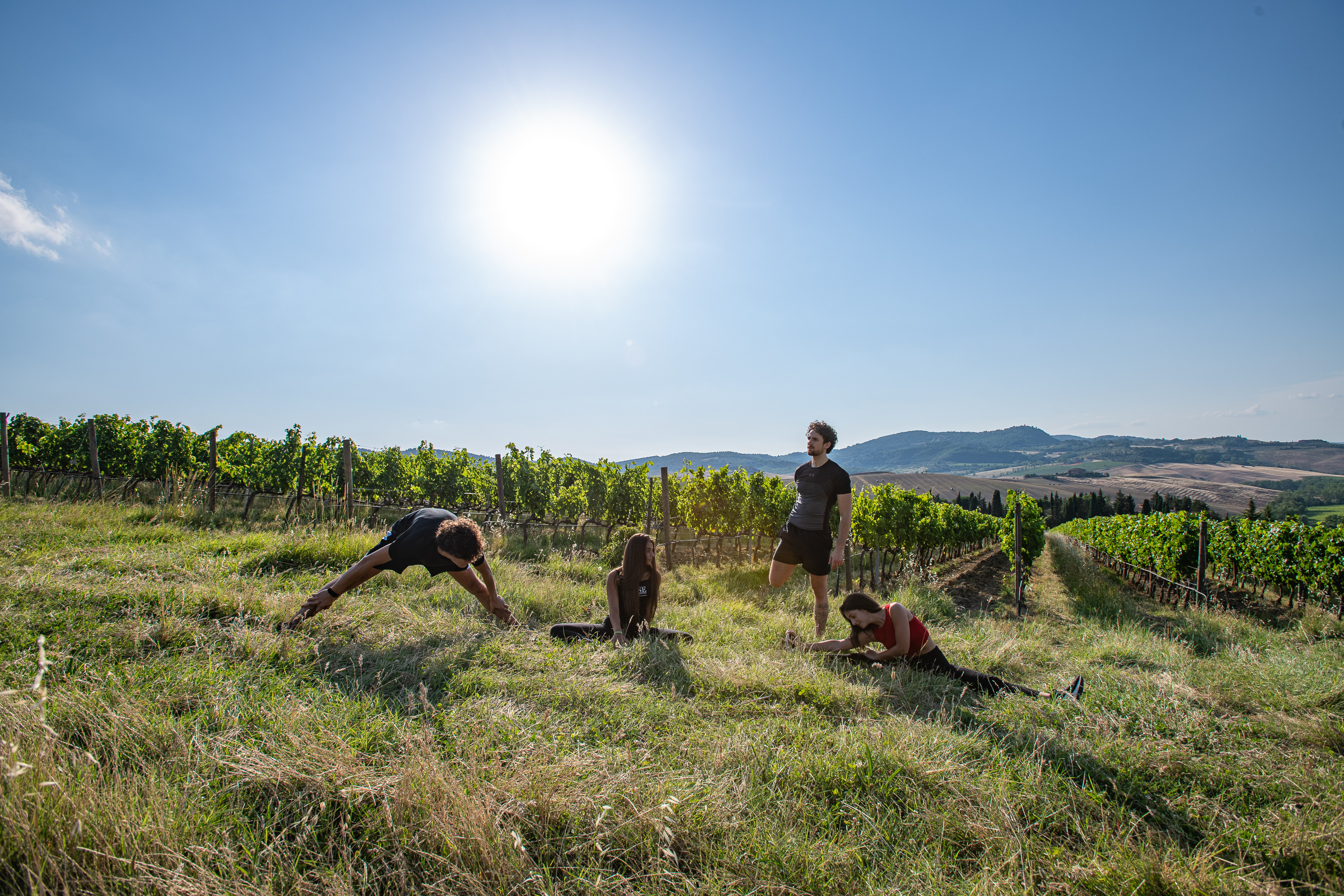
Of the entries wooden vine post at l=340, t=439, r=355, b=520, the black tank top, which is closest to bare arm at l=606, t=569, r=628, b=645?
the black tank top

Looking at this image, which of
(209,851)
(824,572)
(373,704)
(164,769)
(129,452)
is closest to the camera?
(209,851)

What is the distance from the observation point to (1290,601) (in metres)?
10.7

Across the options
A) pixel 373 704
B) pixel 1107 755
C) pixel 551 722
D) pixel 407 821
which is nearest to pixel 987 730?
pixel 1107 755

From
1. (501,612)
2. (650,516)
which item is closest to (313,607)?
(501,612)

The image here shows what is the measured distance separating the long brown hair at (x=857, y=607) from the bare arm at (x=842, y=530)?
0.97ft

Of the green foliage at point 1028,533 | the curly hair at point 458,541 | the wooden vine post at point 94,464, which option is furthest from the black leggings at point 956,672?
the green foliage at point 1028,533

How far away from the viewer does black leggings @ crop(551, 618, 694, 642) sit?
3854mm

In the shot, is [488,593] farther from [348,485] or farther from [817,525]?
[348,485]

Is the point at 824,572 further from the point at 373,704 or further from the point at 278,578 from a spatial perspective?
the point at 278,578

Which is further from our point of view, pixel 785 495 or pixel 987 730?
pixel 785 495

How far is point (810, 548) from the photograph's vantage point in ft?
14.6

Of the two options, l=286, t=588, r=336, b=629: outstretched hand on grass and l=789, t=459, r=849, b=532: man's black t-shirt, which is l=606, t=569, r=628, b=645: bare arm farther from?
l=286, t=588, r=336, b=629: outstretched hand on grass

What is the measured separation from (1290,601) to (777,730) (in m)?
14.5

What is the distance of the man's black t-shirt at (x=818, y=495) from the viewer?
4.46 meters
